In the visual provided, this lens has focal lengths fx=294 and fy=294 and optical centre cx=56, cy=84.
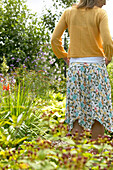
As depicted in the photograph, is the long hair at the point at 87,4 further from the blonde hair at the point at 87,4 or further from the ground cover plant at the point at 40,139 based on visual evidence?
the ground cover plant at the point at 40,139

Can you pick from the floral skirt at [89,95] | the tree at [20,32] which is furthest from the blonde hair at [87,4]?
the tree at [20,32]

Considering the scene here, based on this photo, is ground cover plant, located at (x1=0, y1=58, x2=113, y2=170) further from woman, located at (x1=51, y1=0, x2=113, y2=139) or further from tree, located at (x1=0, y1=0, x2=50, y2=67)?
tree, located at (x1=0, y1=0, x2=50, y2=67)

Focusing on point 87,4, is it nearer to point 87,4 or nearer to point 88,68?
point 87,4

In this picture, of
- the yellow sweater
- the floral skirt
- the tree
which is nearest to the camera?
the yellow sweater

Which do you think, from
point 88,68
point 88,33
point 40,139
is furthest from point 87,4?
point 40,139

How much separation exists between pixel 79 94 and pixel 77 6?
84 cm

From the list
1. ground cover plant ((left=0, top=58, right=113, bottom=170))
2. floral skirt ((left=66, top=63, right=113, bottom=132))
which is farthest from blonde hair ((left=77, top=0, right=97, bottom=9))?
ground cover plant ((left=0, top=58, right=113, bottom=170))

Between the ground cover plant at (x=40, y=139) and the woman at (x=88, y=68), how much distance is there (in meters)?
0.24

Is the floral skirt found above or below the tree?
below

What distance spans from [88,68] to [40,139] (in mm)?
1043

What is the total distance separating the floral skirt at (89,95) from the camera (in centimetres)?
281

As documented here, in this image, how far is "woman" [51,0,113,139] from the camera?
274 cm

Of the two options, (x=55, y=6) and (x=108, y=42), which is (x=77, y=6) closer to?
(x=108, y=42)

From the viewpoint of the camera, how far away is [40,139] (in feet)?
6.53
